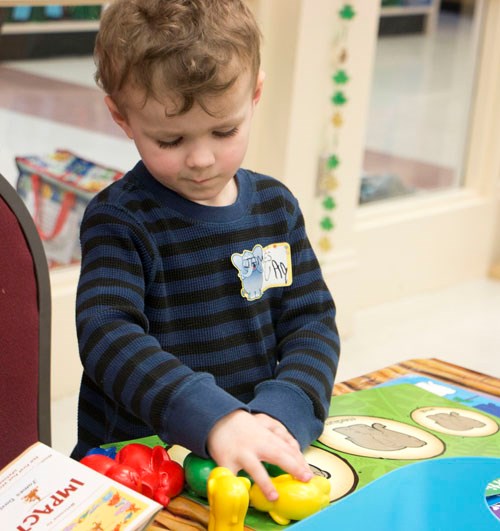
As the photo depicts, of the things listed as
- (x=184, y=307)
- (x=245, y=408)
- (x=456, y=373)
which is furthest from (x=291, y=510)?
(x=456, y=373)

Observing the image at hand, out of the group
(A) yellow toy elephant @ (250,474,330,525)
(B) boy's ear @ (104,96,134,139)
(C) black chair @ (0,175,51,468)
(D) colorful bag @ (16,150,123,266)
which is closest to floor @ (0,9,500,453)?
(D) colorful bag @ (16,150,123,266)

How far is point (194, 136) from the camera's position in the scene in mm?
924

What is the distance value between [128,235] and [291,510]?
1.12ft

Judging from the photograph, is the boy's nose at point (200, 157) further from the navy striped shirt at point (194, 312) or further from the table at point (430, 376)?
the table at point (430, 376)

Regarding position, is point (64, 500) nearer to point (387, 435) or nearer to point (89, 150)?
point (387, 435)

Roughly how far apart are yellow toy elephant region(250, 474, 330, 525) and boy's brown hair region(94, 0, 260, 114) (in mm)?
341

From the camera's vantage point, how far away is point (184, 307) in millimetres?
1051

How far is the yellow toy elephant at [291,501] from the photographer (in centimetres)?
79

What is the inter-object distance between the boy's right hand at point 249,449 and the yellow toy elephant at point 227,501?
0.04m

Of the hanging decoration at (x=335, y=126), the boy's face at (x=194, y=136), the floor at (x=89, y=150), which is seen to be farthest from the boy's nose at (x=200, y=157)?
the hanging decoration at (x=335, y=126)

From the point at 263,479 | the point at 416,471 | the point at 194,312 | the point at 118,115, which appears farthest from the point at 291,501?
the point at 118,115

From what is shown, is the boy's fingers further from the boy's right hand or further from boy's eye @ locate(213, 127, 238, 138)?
boy's eye @ locate(213, 127, 238, 138)

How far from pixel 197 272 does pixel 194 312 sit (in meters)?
0.04

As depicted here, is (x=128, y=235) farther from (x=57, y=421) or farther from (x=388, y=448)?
(x=57, y=421)
